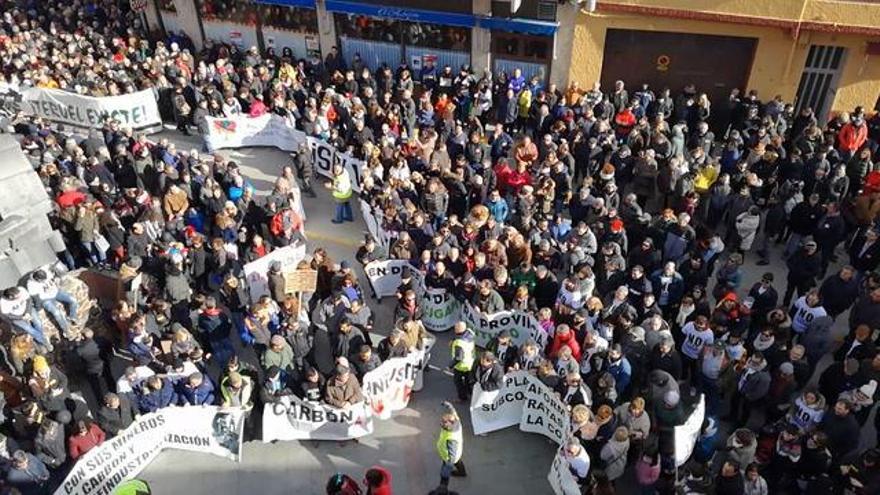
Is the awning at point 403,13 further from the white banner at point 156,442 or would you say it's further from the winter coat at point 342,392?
the white banner at point 156,442

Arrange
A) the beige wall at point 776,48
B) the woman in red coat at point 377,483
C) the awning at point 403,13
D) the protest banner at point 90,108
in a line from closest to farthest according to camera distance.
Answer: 1. the woman in red coat at point 377,483
2. the beige wall at point 776,48
3. the protest banner at point 90,108
4. the awning at point 403,13

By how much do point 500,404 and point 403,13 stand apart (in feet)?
42.7

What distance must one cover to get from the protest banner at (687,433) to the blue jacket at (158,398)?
6780 millimetres

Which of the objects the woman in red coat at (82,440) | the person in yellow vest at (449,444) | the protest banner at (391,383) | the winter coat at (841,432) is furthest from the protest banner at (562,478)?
the woman in red coat at (82,440)

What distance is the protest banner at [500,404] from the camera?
9695 mm

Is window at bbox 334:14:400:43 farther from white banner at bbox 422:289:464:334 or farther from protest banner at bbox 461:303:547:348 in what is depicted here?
protest banner at bbox 461:303:547:348

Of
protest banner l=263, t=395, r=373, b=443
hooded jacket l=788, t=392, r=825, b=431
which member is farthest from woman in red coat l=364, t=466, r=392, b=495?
hooded jacket l=788, t=392, r=825, b=431

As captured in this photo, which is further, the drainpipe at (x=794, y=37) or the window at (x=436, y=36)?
the window at (x=436, y=36)

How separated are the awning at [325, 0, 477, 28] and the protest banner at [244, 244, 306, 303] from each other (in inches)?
355

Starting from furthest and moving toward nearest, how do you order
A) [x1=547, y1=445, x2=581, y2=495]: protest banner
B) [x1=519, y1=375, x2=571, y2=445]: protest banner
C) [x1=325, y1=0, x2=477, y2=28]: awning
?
[x1=325, y1=0, x2=477, y2=28]: awning → [x1=519, y1=375, x2=571, y2=445]: protest banner → [x1=547, y1=445, x2=581, y2=495]: protest banner

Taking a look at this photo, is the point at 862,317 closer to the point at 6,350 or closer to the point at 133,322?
the point at 133,322

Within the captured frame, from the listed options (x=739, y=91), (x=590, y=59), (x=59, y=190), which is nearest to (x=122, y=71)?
(x=59, y=190)

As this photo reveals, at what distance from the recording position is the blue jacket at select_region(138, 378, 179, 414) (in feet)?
31.8

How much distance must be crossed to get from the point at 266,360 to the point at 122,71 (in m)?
12.8
